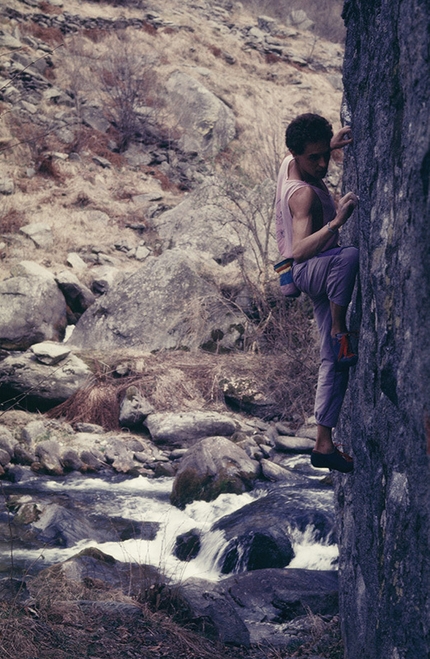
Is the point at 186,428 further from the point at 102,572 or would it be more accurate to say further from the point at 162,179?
the point at 162,179

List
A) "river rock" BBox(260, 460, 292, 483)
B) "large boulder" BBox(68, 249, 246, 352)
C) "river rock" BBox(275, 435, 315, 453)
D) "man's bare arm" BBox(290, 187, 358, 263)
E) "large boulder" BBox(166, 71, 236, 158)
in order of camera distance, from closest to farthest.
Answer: "man's bare arm" BBox(290, 187, 358, 263) < "river rock" BBox(260, 460, 292, 483) < "river rock" BBox(275, 435, 315, 453) < "large boulder" BBox(68, 249, 246, 352) < "large boulder" BBox(166, 71, 236, 158)

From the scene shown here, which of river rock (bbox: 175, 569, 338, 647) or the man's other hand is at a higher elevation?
the man's other hand

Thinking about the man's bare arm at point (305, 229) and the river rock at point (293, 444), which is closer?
the man's bare arm at point (305, 229)

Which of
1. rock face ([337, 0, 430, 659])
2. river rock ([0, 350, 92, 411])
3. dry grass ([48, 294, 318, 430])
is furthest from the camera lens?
dry grass ([48, 294, 318, 430])

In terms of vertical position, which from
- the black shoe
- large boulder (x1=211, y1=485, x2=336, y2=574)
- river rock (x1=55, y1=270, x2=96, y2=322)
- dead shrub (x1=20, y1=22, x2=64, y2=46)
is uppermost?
dead shrub (x1=20, y1=22, x2=64, y2=46)

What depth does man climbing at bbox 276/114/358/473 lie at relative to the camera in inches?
124

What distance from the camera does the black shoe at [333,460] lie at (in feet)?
10.6

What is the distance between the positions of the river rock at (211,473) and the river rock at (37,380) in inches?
104

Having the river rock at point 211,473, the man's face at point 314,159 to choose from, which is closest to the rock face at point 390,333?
the man's face at point 314,159

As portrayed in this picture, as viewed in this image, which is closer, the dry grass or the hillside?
the dry grass

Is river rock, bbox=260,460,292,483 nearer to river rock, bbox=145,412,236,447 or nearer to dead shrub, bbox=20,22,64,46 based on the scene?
river rock, bbox=145,412,236,447

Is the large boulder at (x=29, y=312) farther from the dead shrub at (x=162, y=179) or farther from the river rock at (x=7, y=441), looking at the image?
the dead shrub at (x=162, y=179)

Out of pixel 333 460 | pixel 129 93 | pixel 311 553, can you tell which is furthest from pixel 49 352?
pixel 129 93

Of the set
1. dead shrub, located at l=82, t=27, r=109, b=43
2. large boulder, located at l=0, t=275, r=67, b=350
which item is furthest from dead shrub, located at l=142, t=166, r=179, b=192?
large boulder, located at l=0, t=275, r=67, b=350
